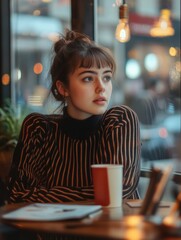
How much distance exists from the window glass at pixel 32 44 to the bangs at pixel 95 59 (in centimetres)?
184

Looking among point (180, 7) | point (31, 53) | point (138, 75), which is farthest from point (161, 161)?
point (31, 53)

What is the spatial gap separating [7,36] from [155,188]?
3294 millimetres

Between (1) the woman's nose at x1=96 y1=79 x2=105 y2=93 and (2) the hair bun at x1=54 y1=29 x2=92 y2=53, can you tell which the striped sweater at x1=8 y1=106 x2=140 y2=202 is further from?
(2) the hair bun at x1=54 y1=29 x2=92 y2=53

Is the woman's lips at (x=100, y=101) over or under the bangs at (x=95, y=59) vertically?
under

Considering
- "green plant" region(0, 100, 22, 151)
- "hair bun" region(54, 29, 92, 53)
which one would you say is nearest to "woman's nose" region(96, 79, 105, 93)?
"hair bun" region(54, 29, 92, 53)

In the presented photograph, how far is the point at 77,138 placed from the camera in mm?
Result: 2553

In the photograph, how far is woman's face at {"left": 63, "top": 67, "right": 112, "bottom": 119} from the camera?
250 centimetres

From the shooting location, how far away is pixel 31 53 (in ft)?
15.7

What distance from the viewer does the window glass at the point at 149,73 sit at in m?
3.44

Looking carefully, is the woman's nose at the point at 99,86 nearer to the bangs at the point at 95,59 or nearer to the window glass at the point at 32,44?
the bangs at the point at 95,59

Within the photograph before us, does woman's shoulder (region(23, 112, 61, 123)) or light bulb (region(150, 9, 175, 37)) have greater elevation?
light bulb (region(150, 9, 175, 37))

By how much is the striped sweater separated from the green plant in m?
1.06

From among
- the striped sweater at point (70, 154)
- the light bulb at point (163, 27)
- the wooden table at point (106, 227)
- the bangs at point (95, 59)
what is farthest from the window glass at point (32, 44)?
the wooden table at point (106, 227)

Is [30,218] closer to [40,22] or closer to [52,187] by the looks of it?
[52,187]
